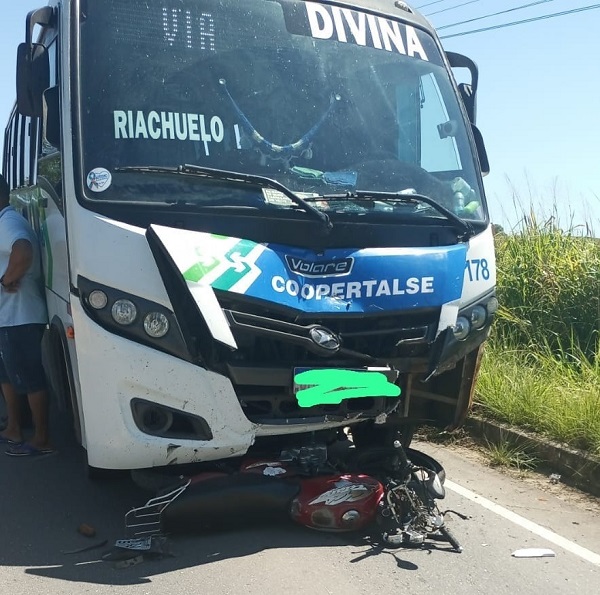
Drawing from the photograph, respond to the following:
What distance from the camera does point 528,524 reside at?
5.11m

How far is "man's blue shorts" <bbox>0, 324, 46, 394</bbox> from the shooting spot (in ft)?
19.7

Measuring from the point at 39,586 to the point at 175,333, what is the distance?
1379mm

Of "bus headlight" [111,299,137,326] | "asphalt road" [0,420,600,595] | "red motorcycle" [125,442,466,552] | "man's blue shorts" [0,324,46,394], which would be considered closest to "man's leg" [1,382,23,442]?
"man's blue shorts" [0,324,46,394]

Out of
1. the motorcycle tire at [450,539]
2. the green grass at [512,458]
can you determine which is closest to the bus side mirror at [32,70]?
the motorcycle tire at [450,539]

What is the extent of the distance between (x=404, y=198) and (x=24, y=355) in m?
2.93

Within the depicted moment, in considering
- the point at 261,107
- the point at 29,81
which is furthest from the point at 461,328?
the point at 29,81

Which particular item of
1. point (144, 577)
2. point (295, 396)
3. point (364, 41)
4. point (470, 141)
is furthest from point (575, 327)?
point (144, 577)

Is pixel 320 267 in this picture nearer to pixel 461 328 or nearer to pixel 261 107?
pixel 461 328

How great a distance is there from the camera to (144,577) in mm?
4199

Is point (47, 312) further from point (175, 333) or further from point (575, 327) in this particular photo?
point (575, 327)

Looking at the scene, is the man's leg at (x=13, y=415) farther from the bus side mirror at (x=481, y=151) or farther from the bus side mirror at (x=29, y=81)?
the bus side mirror at (x=481, y=151)

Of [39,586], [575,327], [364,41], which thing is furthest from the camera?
[575,327]

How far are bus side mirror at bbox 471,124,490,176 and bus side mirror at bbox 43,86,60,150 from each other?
8.68ft

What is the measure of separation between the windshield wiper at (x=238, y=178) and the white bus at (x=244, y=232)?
12 mm
